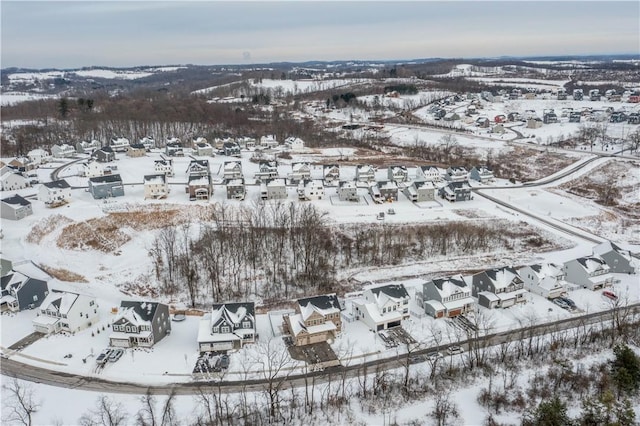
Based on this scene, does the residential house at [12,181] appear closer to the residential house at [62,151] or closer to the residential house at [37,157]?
the residential house at [37,157]

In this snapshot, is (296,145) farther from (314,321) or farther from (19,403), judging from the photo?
(19,403)

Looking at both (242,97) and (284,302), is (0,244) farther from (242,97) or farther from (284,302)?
(242,97)

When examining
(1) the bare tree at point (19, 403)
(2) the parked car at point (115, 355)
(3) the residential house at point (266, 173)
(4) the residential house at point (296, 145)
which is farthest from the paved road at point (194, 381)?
(4) the residential house at point (296, 145)

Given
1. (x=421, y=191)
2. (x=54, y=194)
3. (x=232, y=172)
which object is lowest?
(x=421, y=191)

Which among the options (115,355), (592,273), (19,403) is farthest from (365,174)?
(19,403)

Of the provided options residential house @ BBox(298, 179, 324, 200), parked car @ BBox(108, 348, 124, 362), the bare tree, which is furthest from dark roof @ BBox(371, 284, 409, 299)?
residential house @ BBox(298, 179, 324, 200)

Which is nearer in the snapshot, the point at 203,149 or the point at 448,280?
the point at 448,280

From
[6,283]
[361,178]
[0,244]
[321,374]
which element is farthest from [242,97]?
[321,374]
